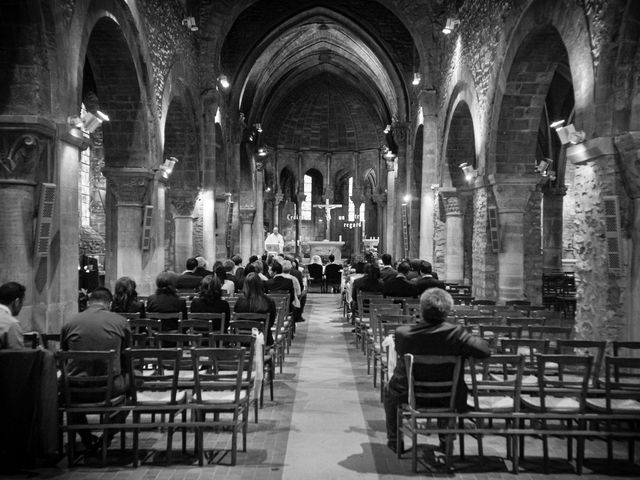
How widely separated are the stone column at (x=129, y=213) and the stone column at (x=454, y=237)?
916 centimetres

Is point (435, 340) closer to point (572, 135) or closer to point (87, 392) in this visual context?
point (87, 392)

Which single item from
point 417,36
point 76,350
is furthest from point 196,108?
point 76,350

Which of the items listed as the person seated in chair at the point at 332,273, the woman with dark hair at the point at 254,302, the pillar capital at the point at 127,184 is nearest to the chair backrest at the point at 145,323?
the woman with dark hair at the point at 254,302

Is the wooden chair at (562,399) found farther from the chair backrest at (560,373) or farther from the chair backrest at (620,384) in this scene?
the chair backrest at (620,384)

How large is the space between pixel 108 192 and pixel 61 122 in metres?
6.27

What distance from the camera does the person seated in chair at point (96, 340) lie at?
17.6 feet

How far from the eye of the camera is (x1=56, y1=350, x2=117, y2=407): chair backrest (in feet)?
16.4

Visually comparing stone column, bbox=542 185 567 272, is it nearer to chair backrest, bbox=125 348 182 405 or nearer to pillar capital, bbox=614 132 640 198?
pillar capital, bbox=614 132 640 198

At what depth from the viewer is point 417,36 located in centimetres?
2167

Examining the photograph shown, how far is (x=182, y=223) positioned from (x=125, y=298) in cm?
1235

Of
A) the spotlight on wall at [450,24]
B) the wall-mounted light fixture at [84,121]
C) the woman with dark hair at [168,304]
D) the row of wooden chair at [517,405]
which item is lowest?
the row of wooden chair at [517,405]

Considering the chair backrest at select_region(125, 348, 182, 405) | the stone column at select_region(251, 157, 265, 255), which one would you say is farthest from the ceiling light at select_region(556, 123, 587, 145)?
the stone column at select_region(251, 157, 265, 255)

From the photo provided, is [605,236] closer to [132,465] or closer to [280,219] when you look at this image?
[132,465]

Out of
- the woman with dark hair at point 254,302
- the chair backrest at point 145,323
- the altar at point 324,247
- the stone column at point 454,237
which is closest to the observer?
the chair backrest at point 145,323
